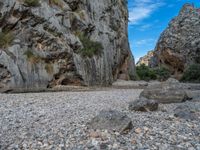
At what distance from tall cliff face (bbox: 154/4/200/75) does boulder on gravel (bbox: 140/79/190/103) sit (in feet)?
136

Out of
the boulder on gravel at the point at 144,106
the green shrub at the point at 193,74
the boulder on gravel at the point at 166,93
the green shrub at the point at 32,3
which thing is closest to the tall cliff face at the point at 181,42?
the green shrub at the point at 193,74

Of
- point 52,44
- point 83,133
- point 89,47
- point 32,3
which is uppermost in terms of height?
point 32,3

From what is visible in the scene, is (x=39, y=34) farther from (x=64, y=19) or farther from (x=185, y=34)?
(x=185, y=34)

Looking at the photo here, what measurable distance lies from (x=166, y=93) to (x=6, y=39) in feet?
44.2

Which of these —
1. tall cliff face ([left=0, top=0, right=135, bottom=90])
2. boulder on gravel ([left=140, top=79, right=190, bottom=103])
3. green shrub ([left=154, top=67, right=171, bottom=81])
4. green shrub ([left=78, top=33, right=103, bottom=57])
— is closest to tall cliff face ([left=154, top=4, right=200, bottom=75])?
green shrub ([left=154, top=67, right=171, bottom=81])

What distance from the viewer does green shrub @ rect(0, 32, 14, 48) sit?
2018 centimetres

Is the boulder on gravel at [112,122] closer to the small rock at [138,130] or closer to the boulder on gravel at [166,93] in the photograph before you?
the small rock at [138,130]

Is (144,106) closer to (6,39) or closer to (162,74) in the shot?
(6,39)

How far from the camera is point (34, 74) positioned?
20.4 m

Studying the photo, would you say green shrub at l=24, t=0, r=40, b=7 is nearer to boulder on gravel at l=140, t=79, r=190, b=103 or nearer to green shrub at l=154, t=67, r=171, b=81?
boulder on gravel at l=140, t=79, r=190, b=103

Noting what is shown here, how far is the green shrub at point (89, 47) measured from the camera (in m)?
26.2

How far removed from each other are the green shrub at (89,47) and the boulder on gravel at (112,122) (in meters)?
18.5

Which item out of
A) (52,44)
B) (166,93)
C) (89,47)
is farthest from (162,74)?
(166,93)

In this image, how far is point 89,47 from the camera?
2734 cm
